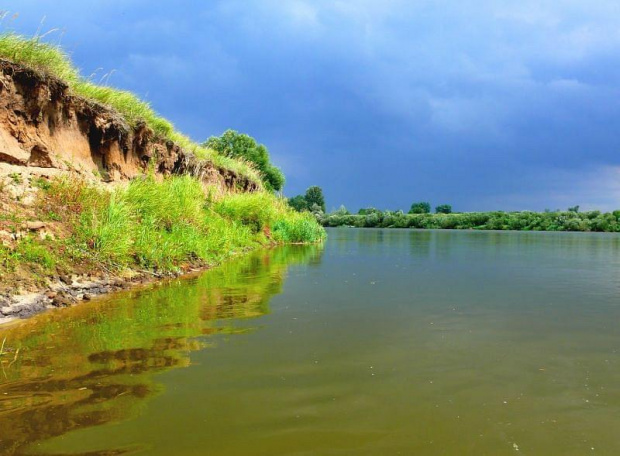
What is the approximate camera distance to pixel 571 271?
11.6 m

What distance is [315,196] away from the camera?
110000 millimetres

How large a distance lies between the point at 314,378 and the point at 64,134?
37.2 feet

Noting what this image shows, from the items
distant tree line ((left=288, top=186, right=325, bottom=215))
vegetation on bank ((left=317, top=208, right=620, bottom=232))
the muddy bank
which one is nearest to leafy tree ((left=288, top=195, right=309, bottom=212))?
distant tree line ((left=288, top=186, right=325, bottom=215))

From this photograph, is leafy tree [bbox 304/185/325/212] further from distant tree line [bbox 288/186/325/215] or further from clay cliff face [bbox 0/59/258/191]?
clay cliff face [bbox 0/59/258/191]

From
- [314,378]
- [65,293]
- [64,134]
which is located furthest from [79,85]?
[314,378]

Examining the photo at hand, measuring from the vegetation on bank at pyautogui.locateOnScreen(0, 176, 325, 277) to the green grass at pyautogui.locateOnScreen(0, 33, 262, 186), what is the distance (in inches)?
111

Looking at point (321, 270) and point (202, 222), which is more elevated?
point (202, 222)

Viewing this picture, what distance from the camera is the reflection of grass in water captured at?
288cm

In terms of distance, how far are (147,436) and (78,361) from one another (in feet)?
5.87

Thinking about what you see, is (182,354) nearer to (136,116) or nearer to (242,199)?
(136,116)

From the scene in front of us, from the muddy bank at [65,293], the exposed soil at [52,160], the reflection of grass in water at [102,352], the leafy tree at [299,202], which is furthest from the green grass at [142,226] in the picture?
the leafy tree at [299,202]

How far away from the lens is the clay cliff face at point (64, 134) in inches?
394

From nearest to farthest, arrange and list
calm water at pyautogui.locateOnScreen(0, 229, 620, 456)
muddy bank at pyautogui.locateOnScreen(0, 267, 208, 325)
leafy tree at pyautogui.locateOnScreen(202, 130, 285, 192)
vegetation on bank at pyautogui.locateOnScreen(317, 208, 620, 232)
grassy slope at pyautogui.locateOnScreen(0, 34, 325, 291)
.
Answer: calm water at pyautogui.locateOnScreen(0, 229, 620, 456), muddy bank at pyautogui.locateOnScreen(0, 267, 208, 325), grassy slope at pyautogui.locateOnScreen(0, 34, 325, 291), leafy tree at pyautogui.locateOnScreen(202, 130, 285, 192), vegetation on bank at pyautogui.locateOnScreen(317, 208, 620, 232)

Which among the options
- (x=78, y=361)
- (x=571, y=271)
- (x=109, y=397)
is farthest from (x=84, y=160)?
(x=571, y=271)
